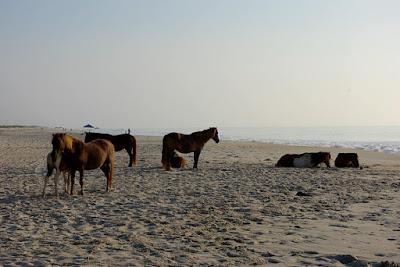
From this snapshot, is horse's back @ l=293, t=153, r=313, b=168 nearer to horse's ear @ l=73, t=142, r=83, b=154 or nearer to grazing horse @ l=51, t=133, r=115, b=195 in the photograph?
grazing horse @ l=51, t=133, r=115, b=195

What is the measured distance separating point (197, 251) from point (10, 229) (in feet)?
11.4

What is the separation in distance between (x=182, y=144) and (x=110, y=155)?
6.44 metres

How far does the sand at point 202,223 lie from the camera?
21.8 feet

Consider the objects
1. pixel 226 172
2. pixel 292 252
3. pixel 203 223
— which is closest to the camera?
pixel 292 252

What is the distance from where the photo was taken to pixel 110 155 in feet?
43.7

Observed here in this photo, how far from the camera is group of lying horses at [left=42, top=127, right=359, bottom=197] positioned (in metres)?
11.8

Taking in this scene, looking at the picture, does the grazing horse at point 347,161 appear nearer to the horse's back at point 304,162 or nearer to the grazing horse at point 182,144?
the horse's back at point 304,162

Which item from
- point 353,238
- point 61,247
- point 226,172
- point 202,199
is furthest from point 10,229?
point 226,172

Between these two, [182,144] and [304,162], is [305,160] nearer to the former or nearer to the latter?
[304,162]

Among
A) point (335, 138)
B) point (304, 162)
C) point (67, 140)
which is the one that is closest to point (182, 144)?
point (304, 162)

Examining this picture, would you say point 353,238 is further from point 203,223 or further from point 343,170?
point 343,170

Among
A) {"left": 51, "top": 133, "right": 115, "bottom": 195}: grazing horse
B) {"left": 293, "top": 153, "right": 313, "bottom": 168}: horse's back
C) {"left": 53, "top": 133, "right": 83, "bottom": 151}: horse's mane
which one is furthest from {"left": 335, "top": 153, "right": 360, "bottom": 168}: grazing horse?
{"left": 53, "top": 133, "right": 83, "bottom": 151}: horse's mane

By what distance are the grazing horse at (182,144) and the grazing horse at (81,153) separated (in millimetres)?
5515

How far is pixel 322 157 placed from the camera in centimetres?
2073
